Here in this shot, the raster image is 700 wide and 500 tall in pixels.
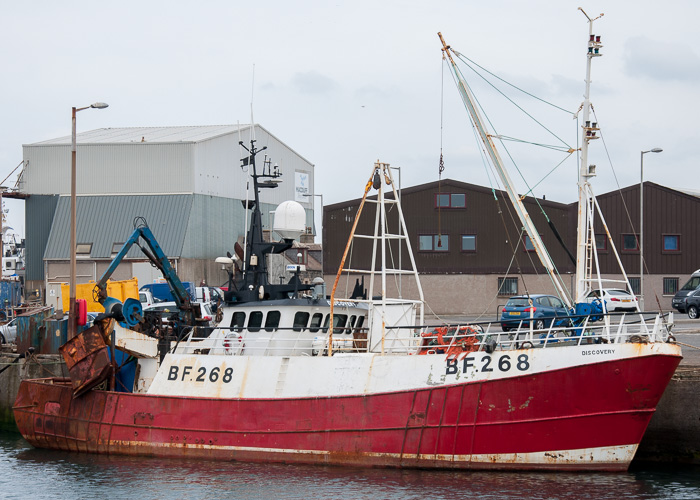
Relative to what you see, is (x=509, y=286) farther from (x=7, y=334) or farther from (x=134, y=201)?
(x=7, y=334)

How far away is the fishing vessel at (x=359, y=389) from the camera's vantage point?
53.9 feet

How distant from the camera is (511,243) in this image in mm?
43062

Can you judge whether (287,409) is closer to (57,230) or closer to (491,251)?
(491,251)

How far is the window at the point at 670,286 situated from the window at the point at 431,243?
1059 cm

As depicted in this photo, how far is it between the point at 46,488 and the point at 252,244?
283 inches

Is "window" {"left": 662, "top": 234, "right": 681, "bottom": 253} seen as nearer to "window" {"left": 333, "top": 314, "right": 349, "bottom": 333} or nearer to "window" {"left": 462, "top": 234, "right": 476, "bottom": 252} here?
"window" {"left": 462, "top": 234, "right": 476, "bottom": 252}

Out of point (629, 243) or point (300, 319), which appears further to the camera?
point (629, 243)

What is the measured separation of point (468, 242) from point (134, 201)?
1869 centimetres

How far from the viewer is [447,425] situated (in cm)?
1706

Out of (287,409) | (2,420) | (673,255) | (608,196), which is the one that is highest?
(608,196)

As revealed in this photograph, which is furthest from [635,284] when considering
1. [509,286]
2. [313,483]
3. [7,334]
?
[313,483]

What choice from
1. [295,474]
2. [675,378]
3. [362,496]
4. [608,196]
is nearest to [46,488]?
[295,474]

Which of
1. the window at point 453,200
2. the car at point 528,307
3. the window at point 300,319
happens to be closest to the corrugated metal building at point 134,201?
the window at point 453,200

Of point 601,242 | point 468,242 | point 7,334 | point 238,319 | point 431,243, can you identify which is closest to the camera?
point 238,319
